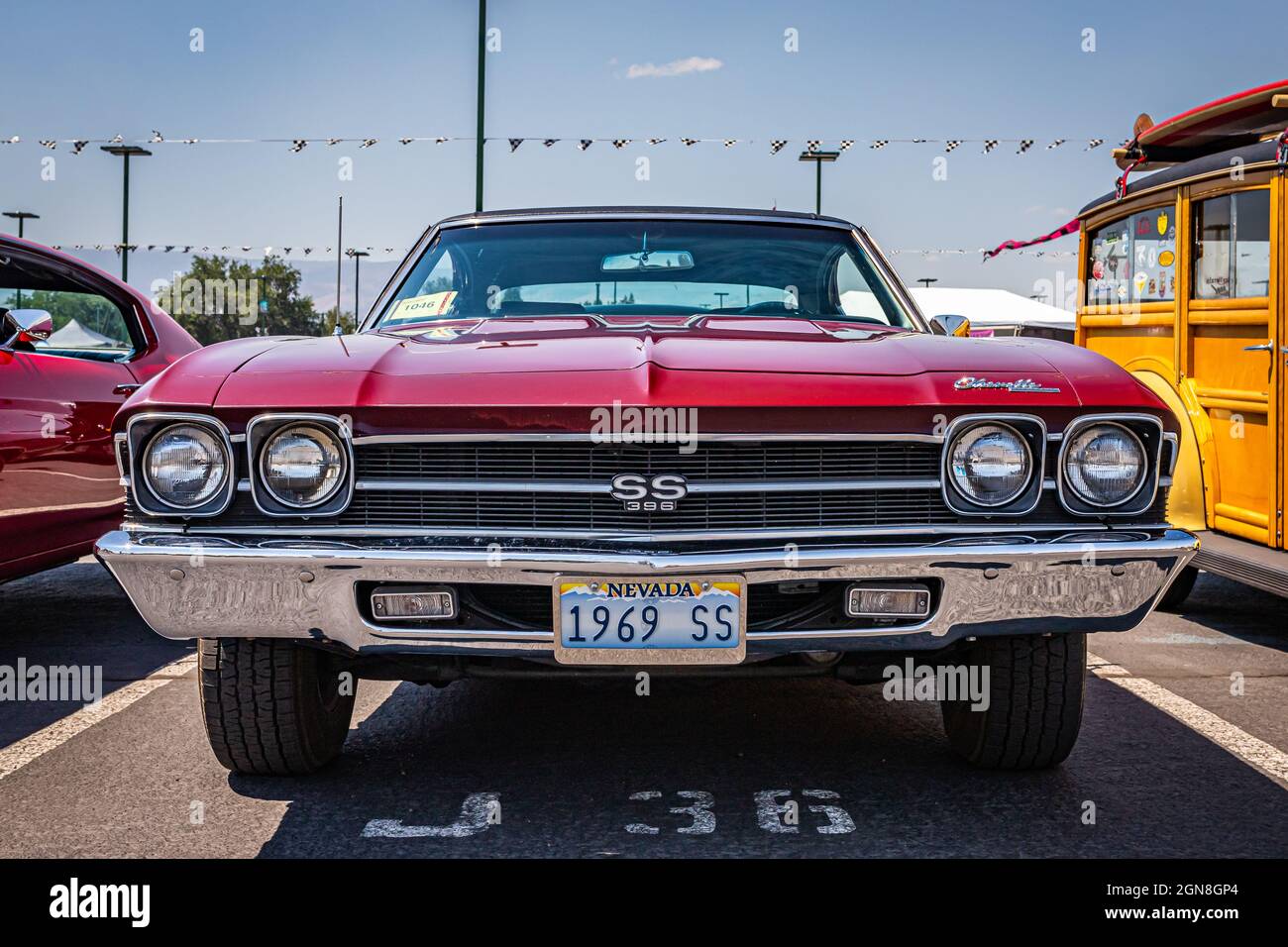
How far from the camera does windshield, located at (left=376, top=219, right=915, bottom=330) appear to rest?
157 inches

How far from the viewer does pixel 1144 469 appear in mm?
2947

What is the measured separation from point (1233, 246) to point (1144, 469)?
307 cm

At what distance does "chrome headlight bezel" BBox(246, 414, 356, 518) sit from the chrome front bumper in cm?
8

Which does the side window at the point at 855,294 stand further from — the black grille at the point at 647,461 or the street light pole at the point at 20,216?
the street light pole at the point at 20,216

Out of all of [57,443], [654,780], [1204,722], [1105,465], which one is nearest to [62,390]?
[57,443]

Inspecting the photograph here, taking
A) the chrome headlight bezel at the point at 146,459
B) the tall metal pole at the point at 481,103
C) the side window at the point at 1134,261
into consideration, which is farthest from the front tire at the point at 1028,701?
the tall metal pole at the point at 481,103

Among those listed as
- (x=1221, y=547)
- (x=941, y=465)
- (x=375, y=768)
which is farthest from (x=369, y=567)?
(x=1221, y=547)

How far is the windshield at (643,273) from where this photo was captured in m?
4.00

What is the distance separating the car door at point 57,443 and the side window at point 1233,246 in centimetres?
480

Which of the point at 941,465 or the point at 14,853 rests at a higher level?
the point at 941,465

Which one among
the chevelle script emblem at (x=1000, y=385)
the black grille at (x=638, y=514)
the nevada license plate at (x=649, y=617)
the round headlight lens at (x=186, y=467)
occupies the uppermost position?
the chevelle script emblem at (x=1000, y=385)

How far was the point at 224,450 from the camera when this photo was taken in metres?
2.86

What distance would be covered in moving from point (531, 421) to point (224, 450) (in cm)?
71
